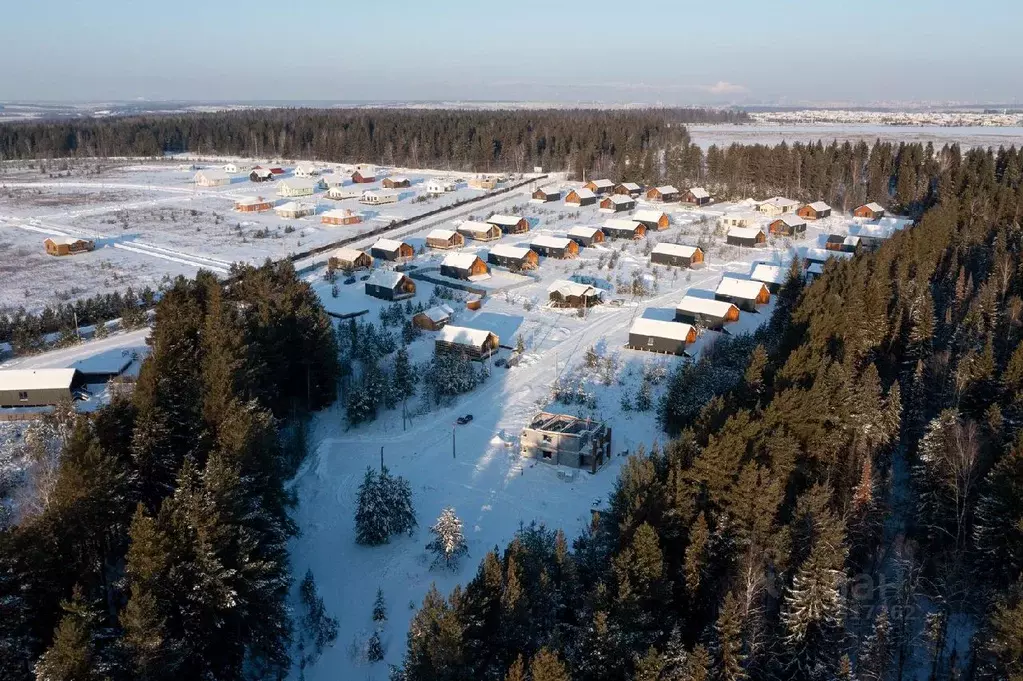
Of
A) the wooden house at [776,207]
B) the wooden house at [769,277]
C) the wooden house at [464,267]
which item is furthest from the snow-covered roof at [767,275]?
the wooden house at [776,207]

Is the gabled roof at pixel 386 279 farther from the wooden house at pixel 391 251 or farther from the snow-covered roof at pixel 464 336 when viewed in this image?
the snow-covered roof at pixel 464 336

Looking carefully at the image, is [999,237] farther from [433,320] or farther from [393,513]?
[393,513]

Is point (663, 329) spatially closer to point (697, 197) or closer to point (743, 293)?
point (743, 293)

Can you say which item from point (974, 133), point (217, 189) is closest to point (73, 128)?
point (217, 189)

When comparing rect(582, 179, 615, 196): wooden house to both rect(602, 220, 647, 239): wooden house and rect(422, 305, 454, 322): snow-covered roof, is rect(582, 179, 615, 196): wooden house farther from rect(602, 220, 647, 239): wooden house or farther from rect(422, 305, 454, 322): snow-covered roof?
rect(422, 305, 454, 322): snow-covered roof

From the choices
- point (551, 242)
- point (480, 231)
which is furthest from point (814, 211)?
point (480, 231)

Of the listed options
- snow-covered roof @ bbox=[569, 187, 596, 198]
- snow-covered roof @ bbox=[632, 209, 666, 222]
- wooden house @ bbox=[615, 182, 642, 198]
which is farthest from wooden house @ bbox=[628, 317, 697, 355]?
wooden house @ bbox=[615, 182, 642, 198]
